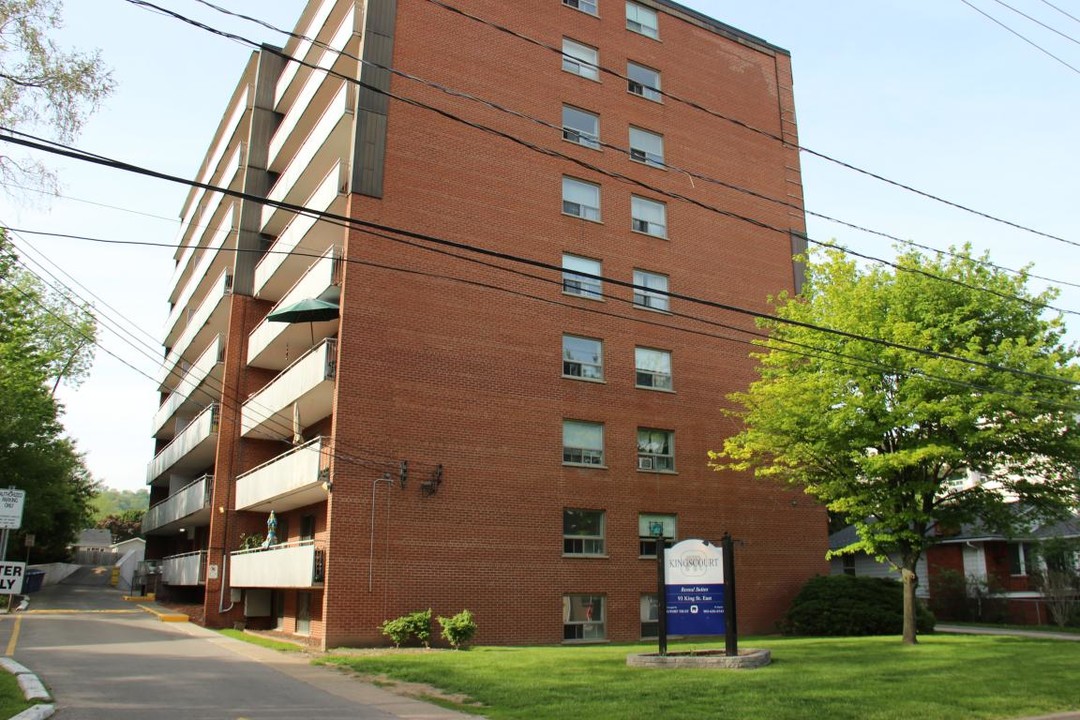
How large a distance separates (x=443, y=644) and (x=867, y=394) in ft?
40.1

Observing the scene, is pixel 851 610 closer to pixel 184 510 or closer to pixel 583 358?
pixel 583 358

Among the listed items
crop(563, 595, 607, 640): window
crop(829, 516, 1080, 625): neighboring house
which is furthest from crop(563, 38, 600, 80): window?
crop(829, 516, 1080, 625): neighboring house

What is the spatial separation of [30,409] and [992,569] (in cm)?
4308

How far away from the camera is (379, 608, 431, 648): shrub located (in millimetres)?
21141

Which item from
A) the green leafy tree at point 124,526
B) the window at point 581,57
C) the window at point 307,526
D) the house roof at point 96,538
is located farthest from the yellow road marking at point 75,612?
the house roof at point 96,538

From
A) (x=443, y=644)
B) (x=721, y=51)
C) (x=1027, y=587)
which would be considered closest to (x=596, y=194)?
(x=721, y=51)

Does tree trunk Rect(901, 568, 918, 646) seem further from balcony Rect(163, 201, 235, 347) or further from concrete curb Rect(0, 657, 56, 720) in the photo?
balcony Rect(163, 201, 235, 347)

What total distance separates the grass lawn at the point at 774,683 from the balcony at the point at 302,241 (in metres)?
12.2

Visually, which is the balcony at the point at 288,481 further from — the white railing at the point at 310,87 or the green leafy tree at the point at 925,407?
the green leafy tree at the point at 925,407

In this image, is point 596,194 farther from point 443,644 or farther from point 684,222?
point 443,644

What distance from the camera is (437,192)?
25.2m

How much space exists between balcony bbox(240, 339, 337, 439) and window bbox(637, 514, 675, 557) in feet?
32.3

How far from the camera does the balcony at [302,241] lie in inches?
980

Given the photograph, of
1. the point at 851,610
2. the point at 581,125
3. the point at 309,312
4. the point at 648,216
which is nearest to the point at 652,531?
the point at 851,610
